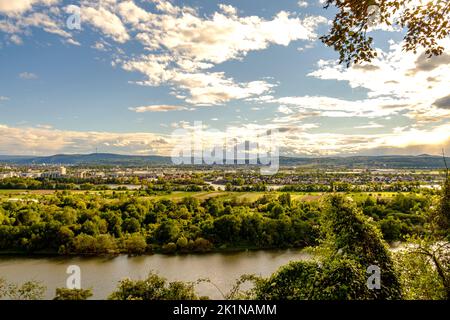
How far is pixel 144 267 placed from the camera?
22.4 meters

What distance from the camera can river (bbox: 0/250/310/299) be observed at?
19.3 metres

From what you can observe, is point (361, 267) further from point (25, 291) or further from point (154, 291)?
point (25, 291)

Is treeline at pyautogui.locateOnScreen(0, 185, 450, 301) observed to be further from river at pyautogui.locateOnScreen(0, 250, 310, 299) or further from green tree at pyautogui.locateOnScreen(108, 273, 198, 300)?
river at pyautogui.locateOnScreen(0, 250, 310, 299)

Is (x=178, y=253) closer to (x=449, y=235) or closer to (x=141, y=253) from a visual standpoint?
(x=141, y=253)

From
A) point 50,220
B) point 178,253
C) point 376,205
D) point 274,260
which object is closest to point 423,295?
point 274,260

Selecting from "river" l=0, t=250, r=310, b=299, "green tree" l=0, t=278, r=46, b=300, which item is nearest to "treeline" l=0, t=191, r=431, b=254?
"river" l=0, t=250, r=310, b=299

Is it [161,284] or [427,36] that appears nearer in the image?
[427,36]

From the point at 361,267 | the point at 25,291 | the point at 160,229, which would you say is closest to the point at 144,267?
the point at 160,229

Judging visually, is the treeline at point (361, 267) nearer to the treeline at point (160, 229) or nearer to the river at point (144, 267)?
the river at point (144, 267)

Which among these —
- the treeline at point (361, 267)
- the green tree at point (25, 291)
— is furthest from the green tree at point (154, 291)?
the green tree at point (25, 291)

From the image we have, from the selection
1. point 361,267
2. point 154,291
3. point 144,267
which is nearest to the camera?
point 361,267

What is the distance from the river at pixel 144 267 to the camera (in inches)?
759

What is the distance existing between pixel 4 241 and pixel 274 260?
20.7 metres

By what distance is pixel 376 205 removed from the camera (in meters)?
35.6
